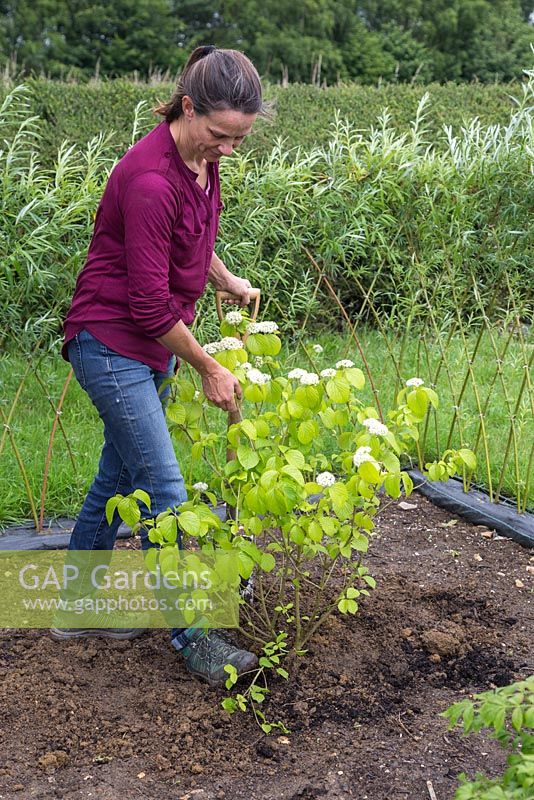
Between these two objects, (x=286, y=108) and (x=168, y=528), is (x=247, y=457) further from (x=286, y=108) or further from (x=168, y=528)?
(x=286, y=108)

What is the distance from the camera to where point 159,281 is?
7.22 ft

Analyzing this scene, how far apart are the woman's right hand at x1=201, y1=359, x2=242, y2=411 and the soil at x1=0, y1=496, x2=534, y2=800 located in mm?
881

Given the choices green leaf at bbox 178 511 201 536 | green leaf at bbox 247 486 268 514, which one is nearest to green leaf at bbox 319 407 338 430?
green leaf at bbox 247 486 268 514

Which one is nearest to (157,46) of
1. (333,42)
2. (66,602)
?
(333,42)

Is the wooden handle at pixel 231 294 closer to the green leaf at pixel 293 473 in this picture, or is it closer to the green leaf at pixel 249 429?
the green leaf at pixel 249 429

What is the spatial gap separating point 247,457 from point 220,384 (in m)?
0.20

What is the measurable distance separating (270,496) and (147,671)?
0.90 meters

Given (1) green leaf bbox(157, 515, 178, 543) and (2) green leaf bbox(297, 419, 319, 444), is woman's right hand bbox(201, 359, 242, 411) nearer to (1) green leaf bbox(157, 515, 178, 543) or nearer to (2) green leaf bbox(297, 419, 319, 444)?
(2) green leaf bbox(297, 419, 319, 444)

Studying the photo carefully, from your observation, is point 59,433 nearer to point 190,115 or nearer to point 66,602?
point 66,602

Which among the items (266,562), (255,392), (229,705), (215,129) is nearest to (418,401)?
(255,392)

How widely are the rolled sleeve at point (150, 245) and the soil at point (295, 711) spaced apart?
108cm

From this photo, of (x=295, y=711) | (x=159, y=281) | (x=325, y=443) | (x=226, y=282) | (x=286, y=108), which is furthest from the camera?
(x=286, y=108)

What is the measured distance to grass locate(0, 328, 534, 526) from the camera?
3.73 meters

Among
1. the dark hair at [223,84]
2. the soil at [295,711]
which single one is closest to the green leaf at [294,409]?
the dark hair at [223,84]
